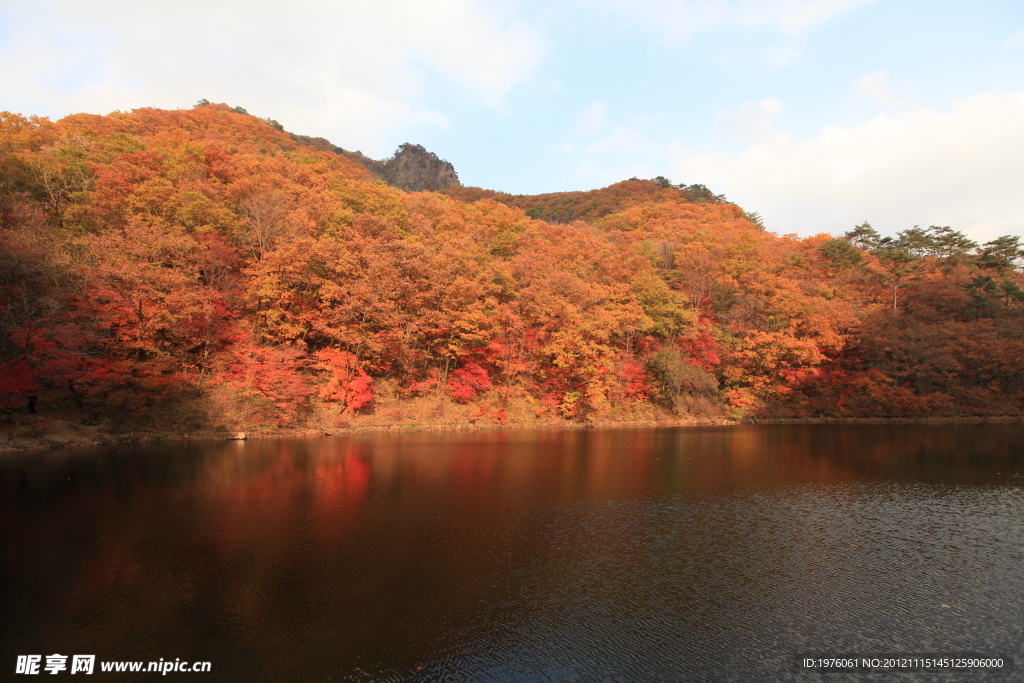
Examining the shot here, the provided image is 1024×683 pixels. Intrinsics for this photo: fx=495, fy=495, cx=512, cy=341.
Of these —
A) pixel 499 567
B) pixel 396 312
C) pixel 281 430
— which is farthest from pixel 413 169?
pixel 499 567

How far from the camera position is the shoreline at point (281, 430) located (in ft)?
59.4

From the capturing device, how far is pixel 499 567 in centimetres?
872

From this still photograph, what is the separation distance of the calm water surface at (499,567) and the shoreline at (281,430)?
2405 millimetres

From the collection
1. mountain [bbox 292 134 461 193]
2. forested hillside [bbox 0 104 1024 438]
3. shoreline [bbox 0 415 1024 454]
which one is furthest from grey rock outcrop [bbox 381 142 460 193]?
shoreline [bbox 0 415 1024 454]

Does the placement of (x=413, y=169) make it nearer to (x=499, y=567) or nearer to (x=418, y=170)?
(x=418, y=170)

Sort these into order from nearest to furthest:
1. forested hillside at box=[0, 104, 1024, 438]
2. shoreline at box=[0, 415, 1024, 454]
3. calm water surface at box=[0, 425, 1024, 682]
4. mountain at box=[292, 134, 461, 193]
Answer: calm water surface at box=[0, 425, 1024, 682] < shoreline at box=[0, 415, 1024, 454] < forested hillside at box=[0, 104, 1024, 438] < mountain at box=[292, 134, 461, 193]

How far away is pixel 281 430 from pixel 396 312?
8030 millimetres

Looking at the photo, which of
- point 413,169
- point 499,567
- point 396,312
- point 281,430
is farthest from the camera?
point 413,169

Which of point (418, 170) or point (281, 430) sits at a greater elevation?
point (418, 170)

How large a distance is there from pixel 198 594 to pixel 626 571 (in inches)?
267

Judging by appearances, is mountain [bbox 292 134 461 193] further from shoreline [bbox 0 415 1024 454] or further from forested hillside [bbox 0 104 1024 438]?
shoreline [bbox 0 415 1024 454]

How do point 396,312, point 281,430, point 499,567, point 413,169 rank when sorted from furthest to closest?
point 413,169 → point 396,312 → point 281,430 → point 499,567

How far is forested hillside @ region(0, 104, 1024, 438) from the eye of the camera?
21047 mm

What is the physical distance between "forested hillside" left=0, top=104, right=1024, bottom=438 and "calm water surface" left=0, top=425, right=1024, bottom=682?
6761 mm
